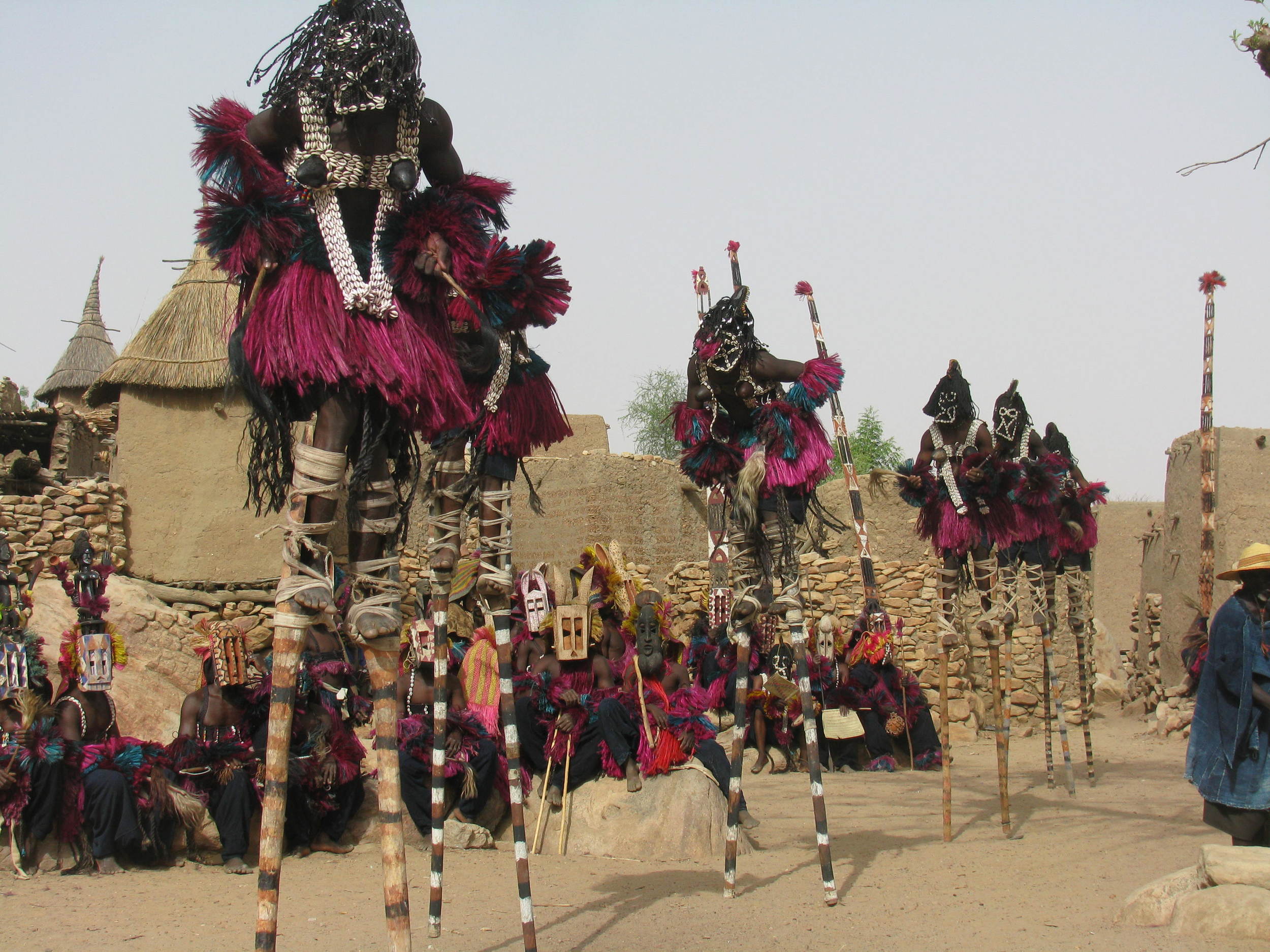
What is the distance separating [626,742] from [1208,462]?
9.41 m

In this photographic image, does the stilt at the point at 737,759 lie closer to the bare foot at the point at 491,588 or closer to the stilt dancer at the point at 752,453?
the stilt dancer at the point at 752,453

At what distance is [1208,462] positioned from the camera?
45.1ft

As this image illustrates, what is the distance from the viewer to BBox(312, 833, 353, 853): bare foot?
7629mm

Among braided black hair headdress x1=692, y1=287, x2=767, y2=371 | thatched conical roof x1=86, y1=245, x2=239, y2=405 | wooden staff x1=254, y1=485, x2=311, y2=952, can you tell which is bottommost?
wooden staff x1=254, y1=485, x2=311, y2=952

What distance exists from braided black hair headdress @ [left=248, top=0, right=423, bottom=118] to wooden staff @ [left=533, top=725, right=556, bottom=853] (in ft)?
17.4

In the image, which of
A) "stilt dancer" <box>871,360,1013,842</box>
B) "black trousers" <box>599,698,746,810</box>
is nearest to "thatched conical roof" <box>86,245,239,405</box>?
"black trousers" <box>599,698,746,810</box>

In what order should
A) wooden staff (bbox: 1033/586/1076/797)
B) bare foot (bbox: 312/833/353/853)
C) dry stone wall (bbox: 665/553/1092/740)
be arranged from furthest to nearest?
dry stone wall (bbox: 665/553/1092/740) < wooden staff (bbox: 1033/586/1076/797) < bare foot (bbox: 312/833/353/853)

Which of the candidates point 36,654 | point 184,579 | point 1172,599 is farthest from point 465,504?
point 1172,599

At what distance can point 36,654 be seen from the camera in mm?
7320

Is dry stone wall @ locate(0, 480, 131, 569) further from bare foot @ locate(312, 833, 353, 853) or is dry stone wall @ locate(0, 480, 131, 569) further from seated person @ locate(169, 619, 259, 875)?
bare foot @ locate(312, 833, 353, 853)

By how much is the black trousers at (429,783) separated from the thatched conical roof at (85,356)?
70.3 ft

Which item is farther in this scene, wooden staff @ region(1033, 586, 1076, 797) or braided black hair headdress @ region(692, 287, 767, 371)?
wooden staff @ region(1033, 586, 1076, 797)

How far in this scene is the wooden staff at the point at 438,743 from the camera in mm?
4938

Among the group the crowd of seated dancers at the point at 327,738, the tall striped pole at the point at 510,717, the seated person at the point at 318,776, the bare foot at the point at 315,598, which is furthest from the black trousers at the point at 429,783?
the bare foot at the point at 315,598
